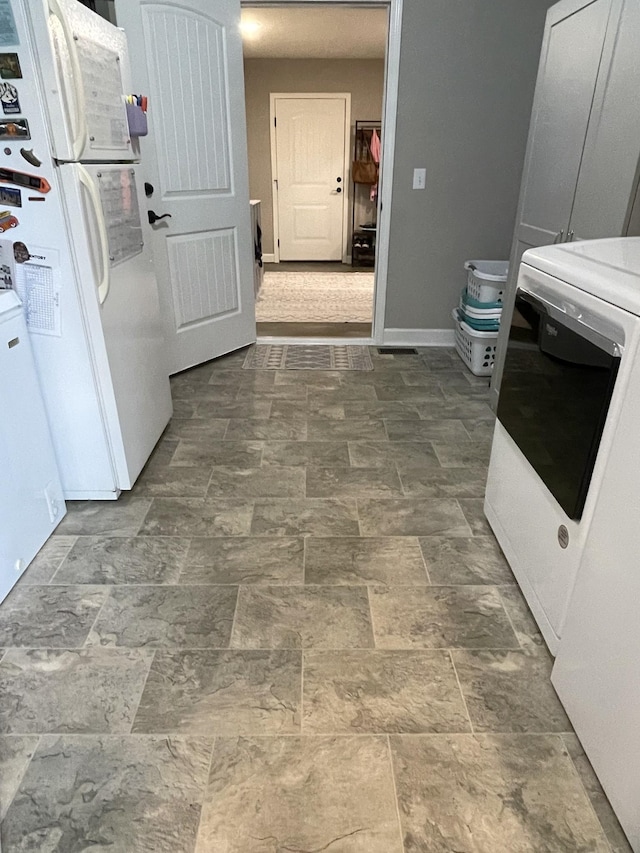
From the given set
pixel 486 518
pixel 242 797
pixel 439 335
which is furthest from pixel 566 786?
pixel 439 335

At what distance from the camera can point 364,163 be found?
6.97 m

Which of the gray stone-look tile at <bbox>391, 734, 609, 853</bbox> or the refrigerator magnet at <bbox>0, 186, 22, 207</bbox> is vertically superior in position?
the refrigerator magnet at <bbox>0, 186, 22, 207</bbox>

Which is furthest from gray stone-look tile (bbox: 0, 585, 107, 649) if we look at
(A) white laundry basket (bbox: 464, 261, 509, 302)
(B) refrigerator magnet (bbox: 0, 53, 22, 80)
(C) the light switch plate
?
(C) the light switch plate

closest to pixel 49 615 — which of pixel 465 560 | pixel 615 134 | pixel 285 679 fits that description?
pixel 285 679

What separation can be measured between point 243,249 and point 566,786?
3390 millimetres

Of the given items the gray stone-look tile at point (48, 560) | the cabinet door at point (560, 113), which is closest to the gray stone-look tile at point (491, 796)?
the gray stone-look tile at point (48, 560)

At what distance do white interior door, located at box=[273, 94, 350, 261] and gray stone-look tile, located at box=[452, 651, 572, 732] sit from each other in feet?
22.2

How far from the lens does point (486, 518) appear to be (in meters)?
2.07

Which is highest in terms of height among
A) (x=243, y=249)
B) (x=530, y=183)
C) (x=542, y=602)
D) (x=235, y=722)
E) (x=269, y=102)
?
(x=269, y=102)

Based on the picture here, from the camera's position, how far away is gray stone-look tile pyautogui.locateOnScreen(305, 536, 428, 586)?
5.90ft

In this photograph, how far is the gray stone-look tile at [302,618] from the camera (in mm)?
1562

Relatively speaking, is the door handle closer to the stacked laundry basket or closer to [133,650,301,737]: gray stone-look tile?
the stacked laundry basket

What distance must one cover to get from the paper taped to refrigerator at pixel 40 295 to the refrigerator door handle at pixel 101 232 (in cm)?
14

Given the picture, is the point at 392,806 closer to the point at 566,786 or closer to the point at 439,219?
the point at 566,786
